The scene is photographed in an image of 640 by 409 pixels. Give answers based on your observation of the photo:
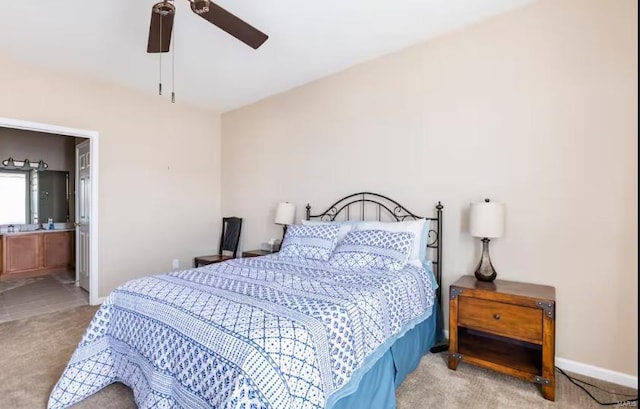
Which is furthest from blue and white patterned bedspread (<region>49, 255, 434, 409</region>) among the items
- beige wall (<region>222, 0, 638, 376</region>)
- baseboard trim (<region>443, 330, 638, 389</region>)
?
baseboard trim (<region>443, 330, 638, 389</region>)

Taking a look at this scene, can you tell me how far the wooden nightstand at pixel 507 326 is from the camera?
2012 mm

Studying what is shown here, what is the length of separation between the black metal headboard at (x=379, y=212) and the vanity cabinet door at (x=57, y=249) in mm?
4803

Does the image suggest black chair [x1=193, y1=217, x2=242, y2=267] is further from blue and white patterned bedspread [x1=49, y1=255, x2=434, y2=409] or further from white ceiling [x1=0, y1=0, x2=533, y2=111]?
blue and white patterned bedspread [x1=49, y1=255, x2=434, y2=409]

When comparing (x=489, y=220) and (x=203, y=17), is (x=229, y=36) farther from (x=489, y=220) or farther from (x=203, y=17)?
(x=489, y=220)

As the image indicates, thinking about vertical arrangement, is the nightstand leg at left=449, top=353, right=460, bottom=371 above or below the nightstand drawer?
below

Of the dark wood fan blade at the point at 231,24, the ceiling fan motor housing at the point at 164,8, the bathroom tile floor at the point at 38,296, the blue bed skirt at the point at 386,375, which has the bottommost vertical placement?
the bathroom tile floor at the point at 38,296

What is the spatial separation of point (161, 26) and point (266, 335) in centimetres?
197

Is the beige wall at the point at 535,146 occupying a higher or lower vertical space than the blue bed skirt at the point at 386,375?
higher

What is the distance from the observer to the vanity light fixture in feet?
17.6

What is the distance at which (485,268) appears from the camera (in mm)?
2494

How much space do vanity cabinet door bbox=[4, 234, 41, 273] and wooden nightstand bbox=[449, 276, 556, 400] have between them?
21.4 feet

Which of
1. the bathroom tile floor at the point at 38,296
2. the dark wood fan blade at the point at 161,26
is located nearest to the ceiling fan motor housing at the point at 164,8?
the dark wood fan blade at the point at 161,26

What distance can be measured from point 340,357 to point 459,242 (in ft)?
5.73

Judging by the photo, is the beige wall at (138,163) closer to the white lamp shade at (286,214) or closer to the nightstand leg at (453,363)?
the white lamp shade at (286,214)
